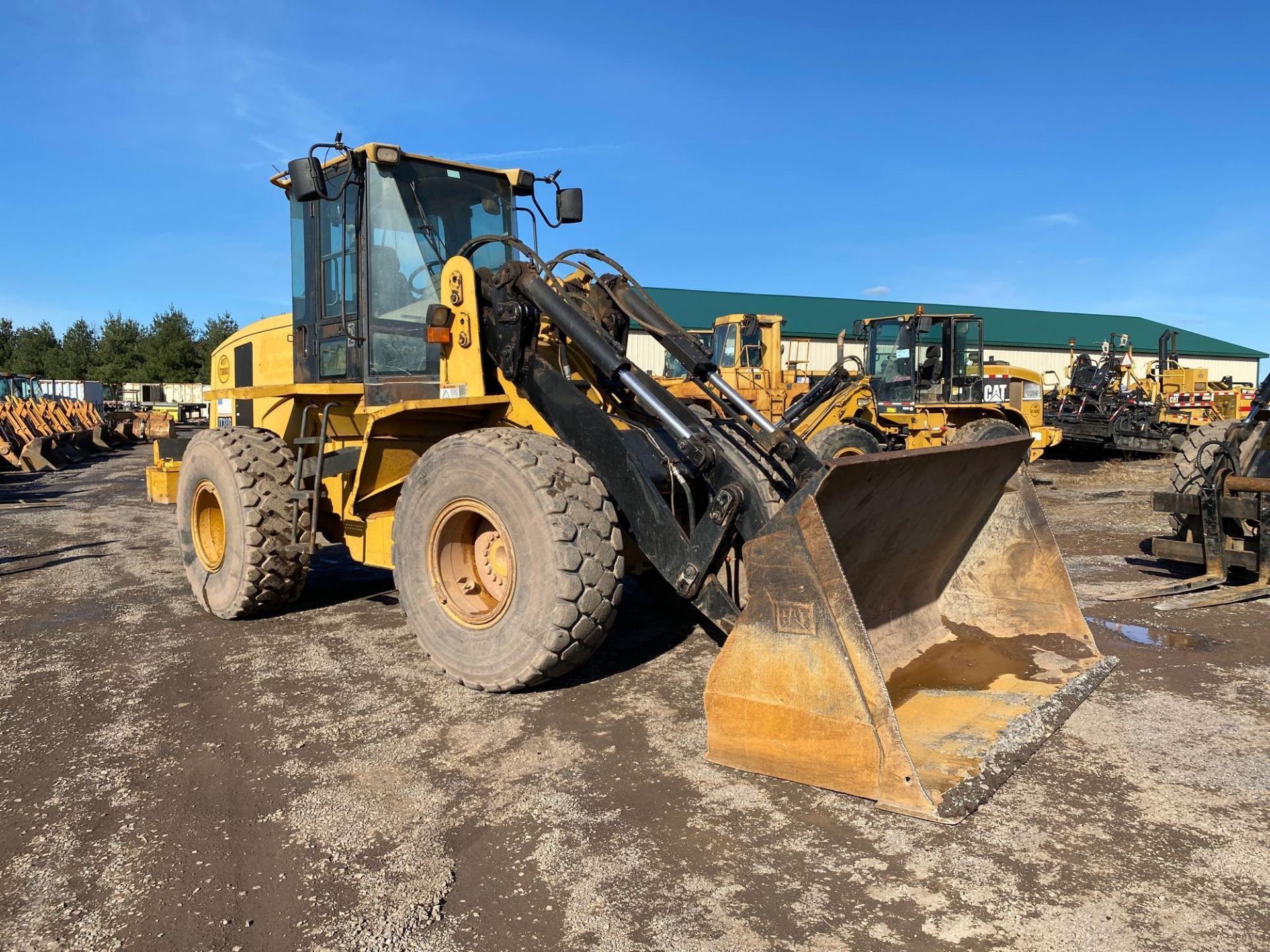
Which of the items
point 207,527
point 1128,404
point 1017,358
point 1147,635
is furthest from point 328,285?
point 1017,358

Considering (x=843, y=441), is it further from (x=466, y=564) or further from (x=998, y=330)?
(x=998, y=330)

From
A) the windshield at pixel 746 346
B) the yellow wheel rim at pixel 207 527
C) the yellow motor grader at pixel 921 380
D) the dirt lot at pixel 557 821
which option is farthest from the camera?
the windshield at pixel 746 346

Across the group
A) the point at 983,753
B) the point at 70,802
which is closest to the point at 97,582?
the point at 70,802

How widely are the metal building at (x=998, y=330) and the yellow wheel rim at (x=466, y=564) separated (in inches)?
1119

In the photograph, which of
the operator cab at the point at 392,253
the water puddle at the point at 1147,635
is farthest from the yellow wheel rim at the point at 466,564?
the water puddle at the point at 1147,635

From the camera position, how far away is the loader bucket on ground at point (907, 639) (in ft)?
10.5

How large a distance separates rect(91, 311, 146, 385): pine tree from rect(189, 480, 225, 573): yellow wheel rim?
195 ft

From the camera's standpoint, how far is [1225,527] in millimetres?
6730

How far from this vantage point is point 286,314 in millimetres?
6723

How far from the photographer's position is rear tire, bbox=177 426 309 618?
5.69m

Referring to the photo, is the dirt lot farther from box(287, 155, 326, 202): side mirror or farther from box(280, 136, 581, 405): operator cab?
box(287, 155, 326, 202): side mirror

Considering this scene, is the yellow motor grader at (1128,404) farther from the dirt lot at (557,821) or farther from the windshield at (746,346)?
the dirt lot at (557,821)

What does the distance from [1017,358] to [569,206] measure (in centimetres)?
4191

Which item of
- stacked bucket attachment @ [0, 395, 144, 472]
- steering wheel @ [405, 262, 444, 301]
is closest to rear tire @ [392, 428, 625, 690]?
steering wheel @ [405, 262, 444, 301]
